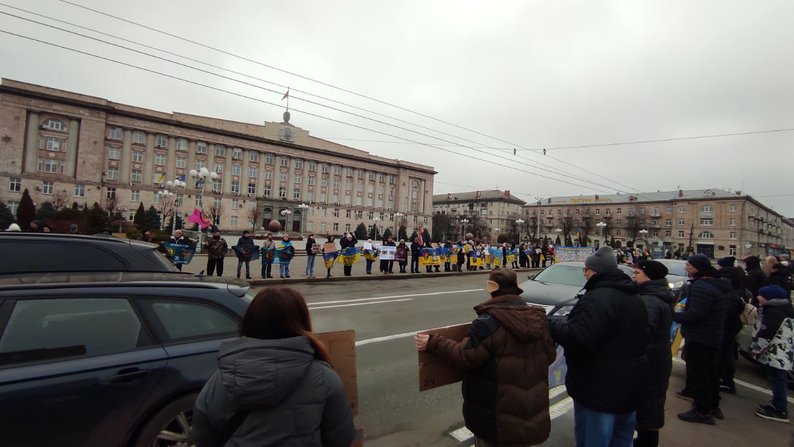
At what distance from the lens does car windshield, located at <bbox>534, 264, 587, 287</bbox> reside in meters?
8.59

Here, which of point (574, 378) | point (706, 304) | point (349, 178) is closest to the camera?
point (574, 378)

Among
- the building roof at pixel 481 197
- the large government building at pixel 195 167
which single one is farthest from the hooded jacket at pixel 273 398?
the building roof at pixel 481 197

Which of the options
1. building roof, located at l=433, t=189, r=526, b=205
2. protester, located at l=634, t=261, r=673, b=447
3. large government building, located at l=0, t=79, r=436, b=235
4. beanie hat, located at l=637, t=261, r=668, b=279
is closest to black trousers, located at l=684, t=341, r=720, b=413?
protester, located at l=634, t=261, r=673, b=447

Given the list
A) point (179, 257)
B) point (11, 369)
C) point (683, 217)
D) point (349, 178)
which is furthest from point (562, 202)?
point (11, 369)

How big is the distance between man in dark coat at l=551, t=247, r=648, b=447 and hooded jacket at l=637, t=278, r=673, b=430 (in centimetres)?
75

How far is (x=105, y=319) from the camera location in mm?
2988

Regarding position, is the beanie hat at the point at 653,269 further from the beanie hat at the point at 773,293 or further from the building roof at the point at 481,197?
the building roof at the point at 481,197

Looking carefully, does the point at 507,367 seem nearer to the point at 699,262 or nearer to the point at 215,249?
the point at 699,262

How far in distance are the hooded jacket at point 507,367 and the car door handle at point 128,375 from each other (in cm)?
223

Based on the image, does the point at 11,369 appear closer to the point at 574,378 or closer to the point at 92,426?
the point at 92,426

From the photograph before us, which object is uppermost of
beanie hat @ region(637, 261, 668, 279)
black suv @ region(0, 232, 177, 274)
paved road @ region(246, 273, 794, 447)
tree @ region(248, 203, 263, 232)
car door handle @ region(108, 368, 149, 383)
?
tree @ region(248, 203, 263, 232)

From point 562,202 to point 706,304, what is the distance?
127m

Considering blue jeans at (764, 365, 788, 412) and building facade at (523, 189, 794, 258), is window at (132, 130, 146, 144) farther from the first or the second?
blue jeans at (764, 365, 788, 412)

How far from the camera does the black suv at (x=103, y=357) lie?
257 centimetres
